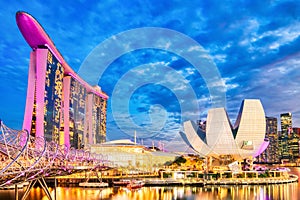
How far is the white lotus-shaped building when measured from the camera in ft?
177

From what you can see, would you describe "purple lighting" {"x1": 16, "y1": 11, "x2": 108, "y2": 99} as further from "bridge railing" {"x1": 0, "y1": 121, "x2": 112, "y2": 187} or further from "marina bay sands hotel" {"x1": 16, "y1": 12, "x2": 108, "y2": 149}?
"bridge railing" {"x1": 0, "y1": 121, "x2": 112, "y2": 187}

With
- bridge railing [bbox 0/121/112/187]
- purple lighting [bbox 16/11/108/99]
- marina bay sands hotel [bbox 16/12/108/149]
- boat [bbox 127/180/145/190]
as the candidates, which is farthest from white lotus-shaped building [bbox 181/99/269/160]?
bridge railing [bbox 0/121/112/187]

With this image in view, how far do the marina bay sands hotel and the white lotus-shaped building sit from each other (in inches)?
929

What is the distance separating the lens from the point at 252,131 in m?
54.3

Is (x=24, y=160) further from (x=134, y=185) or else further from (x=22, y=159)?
(x=134, y=185)

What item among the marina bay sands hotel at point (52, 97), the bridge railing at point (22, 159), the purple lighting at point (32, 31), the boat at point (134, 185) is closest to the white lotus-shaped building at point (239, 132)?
the boat at point (134, 185)

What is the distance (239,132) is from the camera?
54531 mm

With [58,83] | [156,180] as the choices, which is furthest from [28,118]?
[156,180]

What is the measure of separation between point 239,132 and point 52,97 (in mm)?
29290

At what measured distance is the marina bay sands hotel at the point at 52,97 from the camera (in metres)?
45.3

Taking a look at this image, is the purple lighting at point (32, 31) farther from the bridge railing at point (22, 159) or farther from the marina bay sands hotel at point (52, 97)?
the bridge railing at point (22, 159)

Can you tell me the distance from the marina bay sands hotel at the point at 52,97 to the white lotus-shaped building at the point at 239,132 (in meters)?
23.6

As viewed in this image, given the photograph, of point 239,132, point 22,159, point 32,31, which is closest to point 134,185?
point 22,159

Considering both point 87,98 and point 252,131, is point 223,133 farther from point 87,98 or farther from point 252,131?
point 87,98
